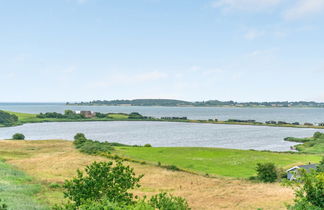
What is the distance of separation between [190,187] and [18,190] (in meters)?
23.1

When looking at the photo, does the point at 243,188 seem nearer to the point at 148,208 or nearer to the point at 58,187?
the point at 58,187

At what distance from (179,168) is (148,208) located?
51.5 metres

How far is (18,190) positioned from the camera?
120 ft

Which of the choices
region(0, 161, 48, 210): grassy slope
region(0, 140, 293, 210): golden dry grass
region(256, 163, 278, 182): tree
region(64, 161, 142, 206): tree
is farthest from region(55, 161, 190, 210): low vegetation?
region(256, 163, 278, 182): tree

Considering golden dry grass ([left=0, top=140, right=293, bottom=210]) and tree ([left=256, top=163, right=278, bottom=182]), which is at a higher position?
tree ([left=256, top=163, right=278, bottom=182])

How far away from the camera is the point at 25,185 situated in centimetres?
4012

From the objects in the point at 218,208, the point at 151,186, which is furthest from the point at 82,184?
the point at 151,186

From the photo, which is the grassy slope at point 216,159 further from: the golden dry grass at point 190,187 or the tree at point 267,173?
the golden dry grass at point 190,187

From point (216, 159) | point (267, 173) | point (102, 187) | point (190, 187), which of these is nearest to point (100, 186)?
point (102, 187)

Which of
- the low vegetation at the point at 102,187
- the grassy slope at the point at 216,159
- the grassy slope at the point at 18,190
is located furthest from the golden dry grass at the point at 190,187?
the low vegetation at the point at 102,187

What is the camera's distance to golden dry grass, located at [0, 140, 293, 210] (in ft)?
117

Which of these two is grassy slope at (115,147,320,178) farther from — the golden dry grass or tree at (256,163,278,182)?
the golden dry grass

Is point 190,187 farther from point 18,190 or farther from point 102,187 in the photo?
point 102,187

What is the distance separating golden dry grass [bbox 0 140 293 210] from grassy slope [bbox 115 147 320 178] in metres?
7.48
